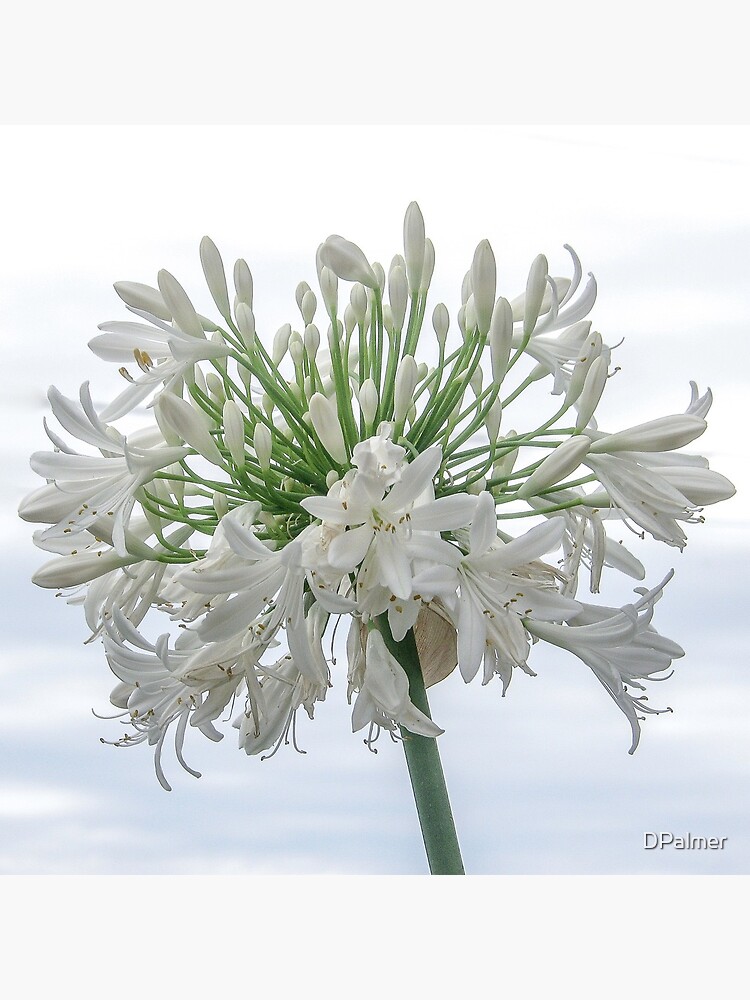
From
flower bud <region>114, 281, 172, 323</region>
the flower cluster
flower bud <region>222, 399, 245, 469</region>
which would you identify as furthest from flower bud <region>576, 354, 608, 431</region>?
flower bud <region>114, 281, 172, 323</region>

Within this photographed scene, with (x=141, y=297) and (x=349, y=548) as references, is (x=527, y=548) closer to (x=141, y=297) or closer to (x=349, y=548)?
(x=349, y=548)

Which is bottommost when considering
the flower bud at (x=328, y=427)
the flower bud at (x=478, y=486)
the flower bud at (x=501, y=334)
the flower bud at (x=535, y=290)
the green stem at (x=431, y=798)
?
the green stem at (x=431, y=798)

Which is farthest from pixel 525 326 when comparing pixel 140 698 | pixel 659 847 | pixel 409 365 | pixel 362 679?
pixel 659 847

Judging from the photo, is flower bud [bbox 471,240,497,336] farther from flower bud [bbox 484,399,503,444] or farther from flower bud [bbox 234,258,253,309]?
flower bud [bbox 234,258,253,309]

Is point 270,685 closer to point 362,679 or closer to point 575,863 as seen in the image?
point 362,679

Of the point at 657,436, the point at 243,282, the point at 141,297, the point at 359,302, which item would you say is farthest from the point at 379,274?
the point at 657,436

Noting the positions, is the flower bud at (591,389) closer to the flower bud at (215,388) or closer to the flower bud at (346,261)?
the flower bud at (346,261)

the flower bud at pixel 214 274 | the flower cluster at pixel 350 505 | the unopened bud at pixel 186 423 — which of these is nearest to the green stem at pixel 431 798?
the flower cluster at pixel 350 505
